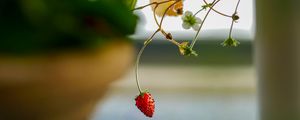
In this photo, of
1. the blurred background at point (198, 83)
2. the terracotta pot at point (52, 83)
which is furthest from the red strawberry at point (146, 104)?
the blurred background at point (198, 83)

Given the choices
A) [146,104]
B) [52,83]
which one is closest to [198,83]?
[146,104]

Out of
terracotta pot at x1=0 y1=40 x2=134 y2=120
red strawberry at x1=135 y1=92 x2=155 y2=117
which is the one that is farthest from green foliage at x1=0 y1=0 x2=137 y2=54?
red strawberry at x1=135 y1=92 x2=155 y2=117

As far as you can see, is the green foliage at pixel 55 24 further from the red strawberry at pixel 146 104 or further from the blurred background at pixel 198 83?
the blurred background at pixel 198 83

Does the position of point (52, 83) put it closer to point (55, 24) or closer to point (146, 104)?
point (55, 24)

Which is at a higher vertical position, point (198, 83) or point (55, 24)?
point (55, 24)

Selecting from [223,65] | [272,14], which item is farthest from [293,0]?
[223,65]

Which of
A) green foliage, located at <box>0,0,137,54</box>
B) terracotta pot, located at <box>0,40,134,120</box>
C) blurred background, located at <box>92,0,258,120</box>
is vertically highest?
green foliage, located at <box>0,0,137,54</box>

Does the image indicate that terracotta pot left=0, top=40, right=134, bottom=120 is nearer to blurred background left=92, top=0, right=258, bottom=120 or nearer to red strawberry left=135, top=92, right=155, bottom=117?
red strawberry left=135, top=92, right=155, bottom=117
